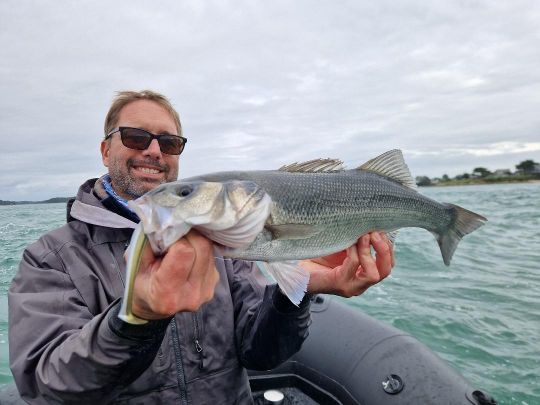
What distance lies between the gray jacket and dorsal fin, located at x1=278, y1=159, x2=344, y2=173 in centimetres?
95

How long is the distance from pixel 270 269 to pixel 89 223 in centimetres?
147

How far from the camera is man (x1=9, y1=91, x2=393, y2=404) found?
7.17 feet

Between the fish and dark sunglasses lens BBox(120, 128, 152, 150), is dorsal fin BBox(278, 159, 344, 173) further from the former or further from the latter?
dark sunglasses lens BBox(120, 128, 152, 150)

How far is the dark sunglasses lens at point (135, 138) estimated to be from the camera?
3.96m

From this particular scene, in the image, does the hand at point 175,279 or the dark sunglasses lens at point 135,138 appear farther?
the dark sunglasses lens at point 135,138

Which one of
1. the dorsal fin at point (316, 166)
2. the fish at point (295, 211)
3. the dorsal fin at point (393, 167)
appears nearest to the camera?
the fish at point (295, 211)

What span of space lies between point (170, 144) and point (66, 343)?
2.18 m

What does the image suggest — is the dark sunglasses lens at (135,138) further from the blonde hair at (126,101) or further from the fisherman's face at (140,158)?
the blonde hair at (126,101)

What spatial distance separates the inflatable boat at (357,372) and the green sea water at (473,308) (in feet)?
7.56

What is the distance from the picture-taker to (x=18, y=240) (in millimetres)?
18688

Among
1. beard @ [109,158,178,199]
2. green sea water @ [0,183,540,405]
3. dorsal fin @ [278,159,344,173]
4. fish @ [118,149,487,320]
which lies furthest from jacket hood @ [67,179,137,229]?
green sea water @ [0,183,540,405]

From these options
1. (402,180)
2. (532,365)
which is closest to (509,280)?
(532,365)

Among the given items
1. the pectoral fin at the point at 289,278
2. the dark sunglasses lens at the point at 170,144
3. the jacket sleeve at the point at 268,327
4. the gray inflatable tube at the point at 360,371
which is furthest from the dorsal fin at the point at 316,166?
the gray inflatable tube at the point at 360,371

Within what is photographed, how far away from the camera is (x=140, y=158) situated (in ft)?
13.1
